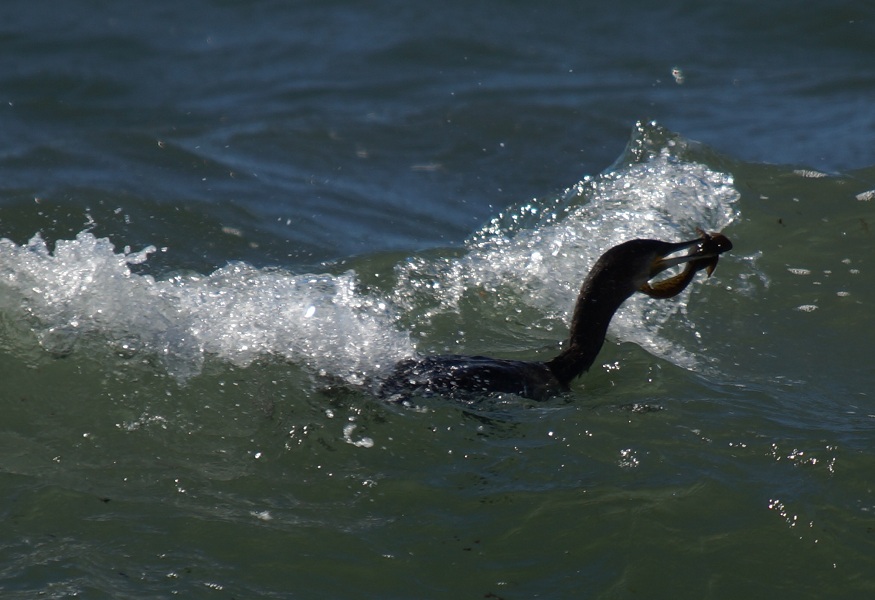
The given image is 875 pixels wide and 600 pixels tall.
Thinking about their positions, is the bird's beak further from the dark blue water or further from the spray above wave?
the spray above wave

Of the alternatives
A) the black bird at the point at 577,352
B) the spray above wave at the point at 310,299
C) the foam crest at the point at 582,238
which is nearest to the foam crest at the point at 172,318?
the spray above wave at the point at 310,299

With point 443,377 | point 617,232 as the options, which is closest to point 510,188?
point 617,232

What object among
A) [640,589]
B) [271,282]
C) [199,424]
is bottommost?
[640,589]

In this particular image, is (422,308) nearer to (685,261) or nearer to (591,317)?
(591,317)

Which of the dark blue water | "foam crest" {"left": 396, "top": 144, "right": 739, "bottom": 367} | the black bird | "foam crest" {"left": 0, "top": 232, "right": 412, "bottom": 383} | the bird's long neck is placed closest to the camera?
the dark blue water

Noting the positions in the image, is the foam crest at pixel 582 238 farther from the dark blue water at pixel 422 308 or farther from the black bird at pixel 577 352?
the black bird at pixel 577 352

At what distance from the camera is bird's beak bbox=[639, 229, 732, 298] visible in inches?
196

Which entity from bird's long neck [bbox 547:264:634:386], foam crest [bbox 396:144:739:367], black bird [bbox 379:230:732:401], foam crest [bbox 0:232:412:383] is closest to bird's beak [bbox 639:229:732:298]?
black bird [bbox 379:230:732:401]

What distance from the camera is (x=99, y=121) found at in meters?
9.02

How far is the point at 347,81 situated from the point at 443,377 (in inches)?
244

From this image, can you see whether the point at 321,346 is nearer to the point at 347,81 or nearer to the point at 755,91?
the point at 347,81

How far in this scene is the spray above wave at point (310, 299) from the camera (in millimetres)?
4840

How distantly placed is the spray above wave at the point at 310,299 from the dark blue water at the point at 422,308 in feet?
0.06

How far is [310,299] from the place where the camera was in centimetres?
519
